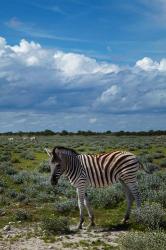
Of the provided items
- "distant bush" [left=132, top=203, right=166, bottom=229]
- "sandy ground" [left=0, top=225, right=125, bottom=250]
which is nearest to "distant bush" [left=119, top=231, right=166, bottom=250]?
"sandy ground" [left=0, top=225, right=125, bottom=250]

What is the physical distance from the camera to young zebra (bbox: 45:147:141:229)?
1429 centimetres

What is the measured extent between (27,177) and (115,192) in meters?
7.60

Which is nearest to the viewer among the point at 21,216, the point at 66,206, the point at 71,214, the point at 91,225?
the point at 91,225

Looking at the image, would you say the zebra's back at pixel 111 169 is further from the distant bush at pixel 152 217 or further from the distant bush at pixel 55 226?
the distant bush at pixel 55 226

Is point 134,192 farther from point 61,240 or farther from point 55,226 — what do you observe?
point 61,240

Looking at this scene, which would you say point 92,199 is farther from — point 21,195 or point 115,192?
point 21,195

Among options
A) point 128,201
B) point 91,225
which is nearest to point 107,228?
point 91,225

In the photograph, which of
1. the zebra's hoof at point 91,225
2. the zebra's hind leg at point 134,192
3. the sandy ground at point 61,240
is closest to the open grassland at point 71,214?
the sandy ground at point 61,240

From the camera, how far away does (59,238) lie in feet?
41.2

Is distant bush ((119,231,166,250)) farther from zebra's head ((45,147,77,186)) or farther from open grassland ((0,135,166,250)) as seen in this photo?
zebra's head ((45,147,77,186))

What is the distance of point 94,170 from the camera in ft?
47.7

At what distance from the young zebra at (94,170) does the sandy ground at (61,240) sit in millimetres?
1263

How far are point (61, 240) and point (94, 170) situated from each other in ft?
9.14

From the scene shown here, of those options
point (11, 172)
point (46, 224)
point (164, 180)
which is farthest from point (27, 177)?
point (46, 224)
